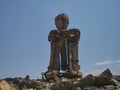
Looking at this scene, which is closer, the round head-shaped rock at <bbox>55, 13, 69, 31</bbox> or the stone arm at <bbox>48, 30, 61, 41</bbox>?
the stone arm at <bbox>48, 30, 61, 41</bbox>

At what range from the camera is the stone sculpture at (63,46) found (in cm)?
1421

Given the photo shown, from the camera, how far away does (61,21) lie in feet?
47.5

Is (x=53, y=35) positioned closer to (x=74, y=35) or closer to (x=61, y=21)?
(x=61, y=21)

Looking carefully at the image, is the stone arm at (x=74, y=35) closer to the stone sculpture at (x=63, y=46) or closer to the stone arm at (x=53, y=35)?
the stone sculpture at (x=63, y=46)

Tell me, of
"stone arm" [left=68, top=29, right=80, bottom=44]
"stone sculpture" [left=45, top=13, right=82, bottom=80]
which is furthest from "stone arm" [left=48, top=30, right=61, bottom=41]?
"stone arm" [left=68, top=29, right=80, bottom=44]

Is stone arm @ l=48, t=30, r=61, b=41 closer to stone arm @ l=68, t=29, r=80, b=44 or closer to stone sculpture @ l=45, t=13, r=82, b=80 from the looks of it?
stone sculpture @ l=45, t=13, r=82, b=80

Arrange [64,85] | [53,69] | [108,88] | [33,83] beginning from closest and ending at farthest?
[108,88], [64,85], [33,83], [53,69]

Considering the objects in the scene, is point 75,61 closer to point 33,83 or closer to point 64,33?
point 64,33

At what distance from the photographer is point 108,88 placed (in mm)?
8711

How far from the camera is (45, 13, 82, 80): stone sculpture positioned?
14.2m

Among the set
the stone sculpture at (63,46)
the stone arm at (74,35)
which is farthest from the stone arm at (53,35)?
the stone arm at (74,35)

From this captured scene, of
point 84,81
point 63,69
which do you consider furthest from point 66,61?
point 84,81

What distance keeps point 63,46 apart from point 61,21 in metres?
1.39

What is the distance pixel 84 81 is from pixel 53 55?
16.7ft
